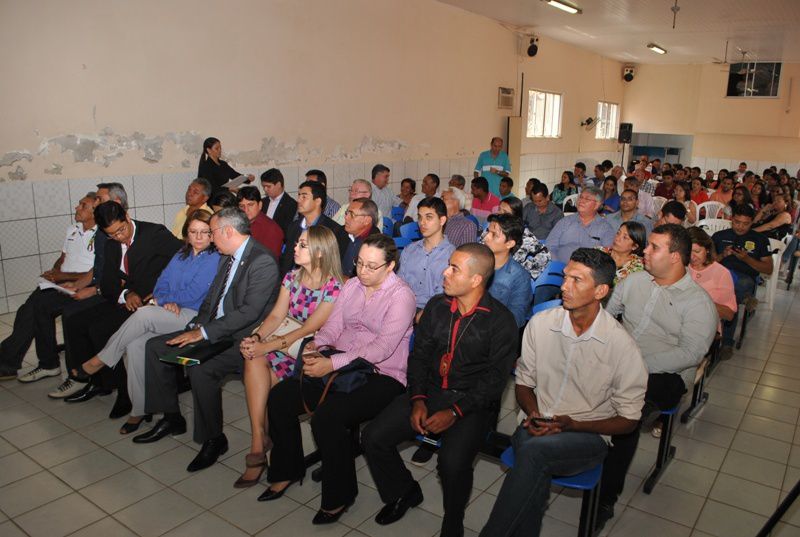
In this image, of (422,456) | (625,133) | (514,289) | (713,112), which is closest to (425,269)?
(514,289)

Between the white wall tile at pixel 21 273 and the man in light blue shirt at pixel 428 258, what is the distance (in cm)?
345

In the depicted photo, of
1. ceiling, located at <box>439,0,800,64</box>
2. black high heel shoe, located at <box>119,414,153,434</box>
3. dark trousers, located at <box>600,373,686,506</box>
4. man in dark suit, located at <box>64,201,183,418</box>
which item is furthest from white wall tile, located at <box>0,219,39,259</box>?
ceiling, located at <box>439,0,800,64</box>

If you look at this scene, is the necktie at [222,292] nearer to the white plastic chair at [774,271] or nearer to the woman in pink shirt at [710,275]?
the woman in pink shirt at [710,275]

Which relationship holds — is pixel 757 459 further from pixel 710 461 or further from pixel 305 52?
pixel 305 52

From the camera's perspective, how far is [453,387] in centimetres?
264

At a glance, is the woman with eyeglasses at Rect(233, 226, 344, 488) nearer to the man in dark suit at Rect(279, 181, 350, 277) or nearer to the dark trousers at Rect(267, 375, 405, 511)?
the dark trousers at Rect(267, 375, 405, 511)

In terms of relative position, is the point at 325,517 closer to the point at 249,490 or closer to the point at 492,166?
the point at 249,490

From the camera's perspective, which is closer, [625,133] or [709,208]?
[709,208]

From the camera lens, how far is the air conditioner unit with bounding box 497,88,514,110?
35.2ft

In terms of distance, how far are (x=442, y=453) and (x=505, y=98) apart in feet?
30.9

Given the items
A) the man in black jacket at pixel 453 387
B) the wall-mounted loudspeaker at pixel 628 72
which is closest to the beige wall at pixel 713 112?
the wall-mounted loudspeaker at pixel 628 72

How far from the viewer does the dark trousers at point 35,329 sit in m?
4.08

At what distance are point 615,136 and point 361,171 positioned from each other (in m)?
10.6

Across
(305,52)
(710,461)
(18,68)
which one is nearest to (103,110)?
(18,68)
